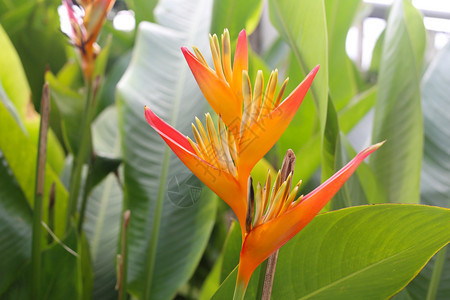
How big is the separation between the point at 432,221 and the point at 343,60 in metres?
0.35

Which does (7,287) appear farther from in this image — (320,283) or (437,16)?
(437,16)

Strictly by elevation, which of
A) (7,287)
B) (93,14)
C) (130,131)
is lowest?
(7,287)

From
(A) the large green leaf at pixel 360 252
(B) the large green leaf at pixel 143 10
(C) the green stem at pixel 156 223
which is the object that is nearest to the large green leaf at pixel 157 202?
(C) the green stem at pixel 156 223

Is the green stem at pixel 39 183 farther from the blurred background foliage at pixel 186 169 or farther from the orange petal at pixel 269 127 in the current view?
the orange petal at pixel 269 127

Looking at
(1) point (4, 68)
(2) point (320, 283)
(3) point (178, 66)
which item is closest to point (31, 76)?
(1) point (4, 68)

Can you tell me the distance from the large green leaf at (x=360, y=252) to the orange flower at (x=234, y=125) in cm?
9

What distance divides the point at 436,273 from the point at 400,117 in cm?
12

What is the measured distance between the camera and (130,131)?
0.39 m

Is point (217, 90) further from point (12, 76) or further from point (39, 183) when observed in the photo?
point (12, 76)

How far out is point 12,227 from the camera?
374 mm

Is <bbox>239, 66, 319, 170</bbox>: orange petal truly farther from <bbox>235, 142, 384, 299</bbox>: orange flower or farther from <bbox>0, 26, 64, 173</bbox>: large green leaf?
<bbox>0, 26, 64, 173</bbox>: large green leaf

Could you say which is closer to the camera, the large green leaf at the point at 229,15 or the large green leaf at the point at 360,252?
the large green leaf at the point at 360,252

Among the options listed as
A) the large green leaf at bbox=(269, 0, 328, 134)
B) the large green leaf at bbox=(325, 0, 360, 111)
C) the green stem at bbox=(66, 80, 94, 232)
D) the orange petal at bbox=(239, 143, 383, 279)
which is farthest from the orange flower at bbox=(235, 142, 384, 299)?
the large green leaf at bbox=(325, 0, 360, 111)

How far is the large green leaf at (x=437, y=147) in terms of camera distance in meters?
0.36
